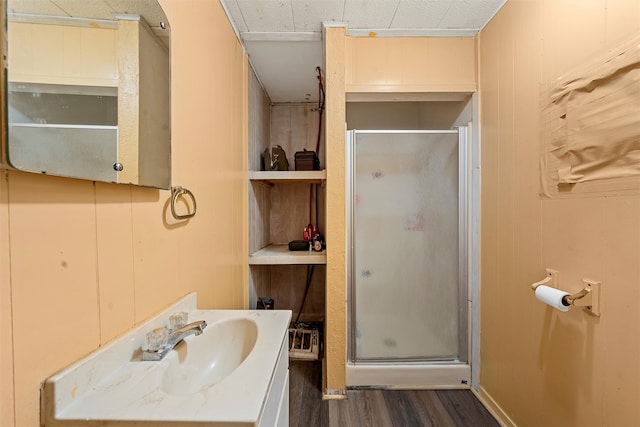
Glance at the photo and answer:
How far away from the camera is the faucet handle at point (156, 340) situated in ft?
2.23

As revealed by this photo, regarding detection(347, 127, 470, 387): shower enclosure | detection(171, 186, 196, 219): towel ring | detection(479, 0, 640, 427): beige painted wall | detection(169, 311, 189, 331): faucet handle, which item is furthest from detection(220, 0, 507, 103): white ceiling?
detection(169, 311, 189, 331): faucet handle

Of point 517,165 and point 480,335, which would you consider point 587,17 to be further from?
point 480,335

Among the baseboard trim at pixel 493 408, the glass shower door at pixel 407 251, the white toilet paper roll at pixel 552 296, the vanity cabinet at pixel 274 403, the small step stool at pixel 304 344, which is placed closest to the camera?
the vanity cabinet at pixel 274 403

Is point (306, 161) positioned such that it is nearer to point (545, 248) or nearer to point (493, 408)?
point (545, 248)

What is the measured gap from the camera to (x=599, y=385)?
874 millimetres

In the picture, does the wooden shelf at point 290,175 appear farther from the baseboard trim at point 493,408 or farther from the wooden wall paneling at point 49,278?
the baseboard trim at point 493,408

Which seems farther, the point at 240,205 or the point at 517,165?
the point at 240,205

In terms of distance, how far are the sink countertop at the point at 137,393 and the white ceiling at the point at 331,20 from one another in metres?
1.64

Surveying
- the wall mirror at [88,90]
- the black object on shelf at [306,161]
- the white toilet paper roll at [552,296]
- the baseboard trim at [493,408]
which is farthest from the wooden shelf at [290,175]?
the baseboard trim at [493,408]

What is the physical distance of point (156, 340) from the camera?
2.25 feet

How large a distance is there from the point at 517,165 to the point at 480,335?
41.6 inches

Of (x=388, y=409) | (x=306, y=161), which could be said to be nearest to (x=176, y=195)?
(x=306, y=161)

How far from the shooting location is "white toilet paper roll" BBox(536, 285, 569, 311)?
3.02ft

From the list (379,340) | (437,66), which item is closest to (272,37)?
(437,66)
